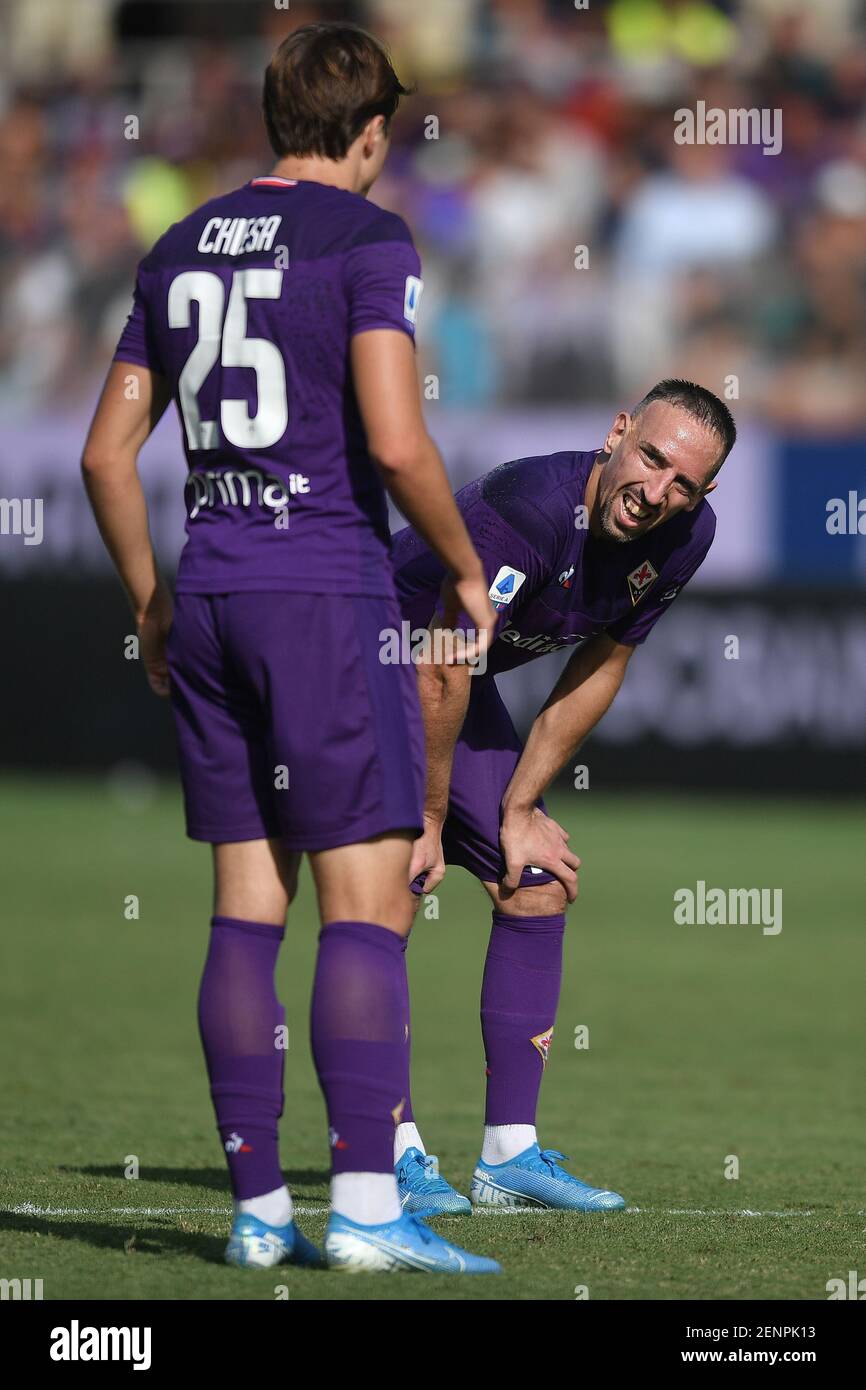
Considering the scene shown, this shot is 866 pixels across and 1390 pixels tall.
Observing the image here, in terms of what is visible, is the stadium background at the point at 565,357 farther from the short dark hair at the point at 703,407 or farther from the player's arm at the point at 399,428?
the player's arm at the point at 399,428

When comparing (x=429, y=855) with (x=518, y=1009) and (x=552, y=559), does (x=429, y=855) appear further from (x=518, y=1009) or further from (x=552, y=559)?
(x=552, y=559)

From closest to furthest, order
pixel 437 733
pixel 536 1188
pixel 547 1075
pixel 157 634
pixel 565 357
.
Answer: pixel 157 634 < pixel 437 733 < pixel 536 1188 < pixel 547 1075 < pixel 565 357

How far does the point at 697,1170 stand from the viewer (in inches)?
211

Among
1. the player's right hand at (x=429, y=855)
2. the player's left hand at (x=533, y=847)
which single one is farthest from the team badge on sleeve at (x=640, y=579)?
the player's right hand at (x=429, y=855)

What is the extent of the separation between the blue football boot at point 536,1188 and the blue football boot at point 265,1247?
1074 millimetres

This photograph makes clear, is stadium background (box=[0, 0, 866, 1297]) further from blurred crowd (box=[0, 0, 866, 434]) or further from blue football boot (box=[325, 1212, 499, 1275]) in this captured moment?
blue football boot (box=[325, 1212, 499, 1275])

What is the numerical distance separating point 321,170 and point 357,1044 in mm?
1525

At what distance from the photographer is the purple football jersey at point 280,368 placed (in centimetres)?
360

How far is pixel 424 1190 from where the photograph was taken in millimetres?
4746

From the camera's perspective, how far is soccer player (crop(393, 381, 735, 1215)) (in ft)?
15.4

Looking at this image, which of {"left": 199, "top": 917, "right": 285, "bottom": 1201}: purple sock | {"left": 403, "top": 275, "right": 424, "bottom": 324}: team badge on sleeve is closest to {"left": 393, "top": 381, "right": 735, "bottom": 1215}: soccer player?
{"left": 199, "top": 917, "right": 285, "bottom": 1201}: purple sock

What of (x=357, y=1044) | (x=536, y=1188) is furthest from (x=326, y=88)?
(x=536, y=1188)

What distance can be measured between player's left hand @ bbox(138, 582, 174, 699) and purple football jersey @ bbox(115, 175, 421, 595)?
0.22m

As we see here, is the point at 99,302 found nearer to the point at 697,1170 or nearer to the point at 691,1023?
the point at 691,1023
